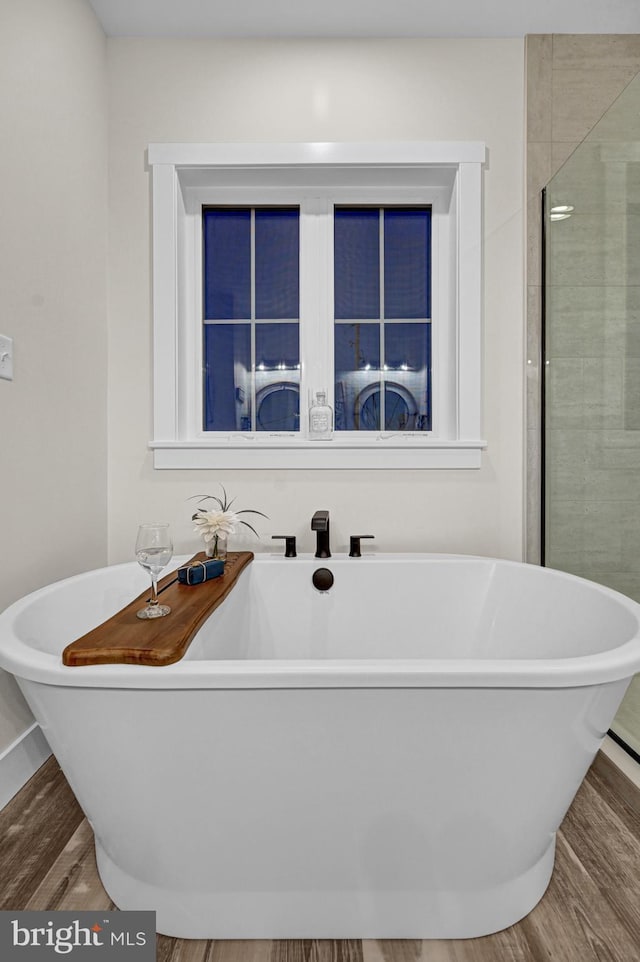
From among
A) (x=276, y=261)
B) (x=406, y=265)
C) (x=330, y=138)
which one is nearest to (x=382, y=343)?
(x=406, y=265)

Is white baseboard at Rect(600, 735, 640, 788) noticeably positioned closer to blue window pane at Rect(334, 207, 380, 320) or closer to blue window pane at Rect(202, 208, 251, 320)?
blue window pane at Rect(334, 207, 380, 320)

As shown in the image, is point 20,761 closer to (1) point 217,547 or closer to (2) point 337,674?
(1) point 217,547

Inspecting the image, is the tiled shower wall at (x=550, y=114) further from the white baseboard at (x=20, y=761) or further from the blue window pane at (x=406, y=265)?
Answer: the white baseboard at (x=20, y=761)

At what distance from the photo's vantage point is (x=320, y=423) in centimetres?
223

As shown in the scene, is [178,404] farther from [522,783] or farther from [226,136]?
[522,783]

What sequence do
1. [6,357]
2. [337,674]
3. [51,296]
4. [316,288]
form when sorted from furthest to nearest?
[316,288]
[51,296]
[6,357]
[337,674]

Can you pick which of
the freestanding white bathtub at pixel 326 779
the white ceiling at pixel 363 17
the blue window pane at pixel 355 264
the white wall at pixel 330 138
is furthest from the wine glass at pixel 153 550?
the white ceiling at pixel 363 17

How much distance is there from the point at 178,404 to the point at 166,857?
1.58m

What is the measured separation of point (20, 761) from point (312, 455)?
135 cm

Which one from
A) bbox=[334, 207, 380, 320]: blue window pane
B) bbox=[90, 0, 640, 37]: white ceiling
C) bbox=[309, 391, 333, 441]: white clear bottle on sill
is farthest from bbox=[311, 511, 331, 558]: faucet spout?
bbox=[90, 0, 640, 37]: white ceiling

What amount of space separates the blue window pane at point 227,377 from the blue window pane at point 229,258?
9 centimetres

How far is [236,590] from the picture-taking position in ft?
5.74

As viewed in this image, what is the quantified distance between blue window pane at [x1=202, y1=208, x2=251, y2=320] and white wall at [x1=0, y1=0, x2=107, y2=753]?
423 mm

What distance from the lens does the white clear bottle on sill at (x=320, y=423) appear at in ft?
7.32
